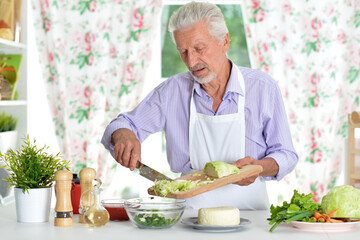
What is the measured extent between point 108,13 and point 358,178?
7.26ft

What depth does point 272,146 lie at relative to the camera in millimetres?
2561

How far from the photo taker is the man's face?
2443 mm

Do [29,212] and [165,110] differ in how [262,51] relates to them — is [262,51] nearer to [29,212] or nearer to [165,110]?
[165,110]

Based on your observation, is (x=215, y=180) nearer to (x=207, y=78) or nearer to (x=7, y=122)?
(x=207, y=78)

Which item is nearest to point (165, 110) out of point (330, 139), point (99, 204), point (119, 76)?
point (99, 204)

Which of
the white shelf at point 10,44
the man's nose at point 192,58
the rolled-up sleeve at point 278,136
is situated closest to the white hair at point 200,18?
the man's nose at point 192,58

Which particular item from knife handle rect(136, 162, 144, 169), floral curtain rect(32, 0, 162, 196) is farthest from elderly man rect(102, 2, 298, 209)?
floral curtain rect(32, 0, 162, 196)

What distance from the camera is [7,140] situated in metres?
3.51

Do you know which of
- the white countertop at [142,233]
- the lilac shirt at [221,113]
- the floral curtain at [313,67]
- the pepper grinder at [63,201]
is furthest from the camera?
the floral curtain at [313,67]

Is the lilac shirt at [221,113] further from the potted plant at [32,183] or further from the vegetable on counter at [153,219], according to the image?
the vegetable on counter at [153,219]

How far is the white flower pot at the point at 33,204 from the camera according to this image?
1.93 m

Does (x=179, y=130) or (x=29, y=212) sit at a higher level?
(x=179, y=130)

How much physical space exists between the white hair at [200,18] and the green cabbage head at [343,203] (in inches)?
38.3

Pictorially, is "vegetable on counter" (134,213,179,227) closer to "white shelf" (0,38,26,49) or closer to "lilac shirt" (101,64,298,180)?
"lilac shirt" (101,64,298,180)
